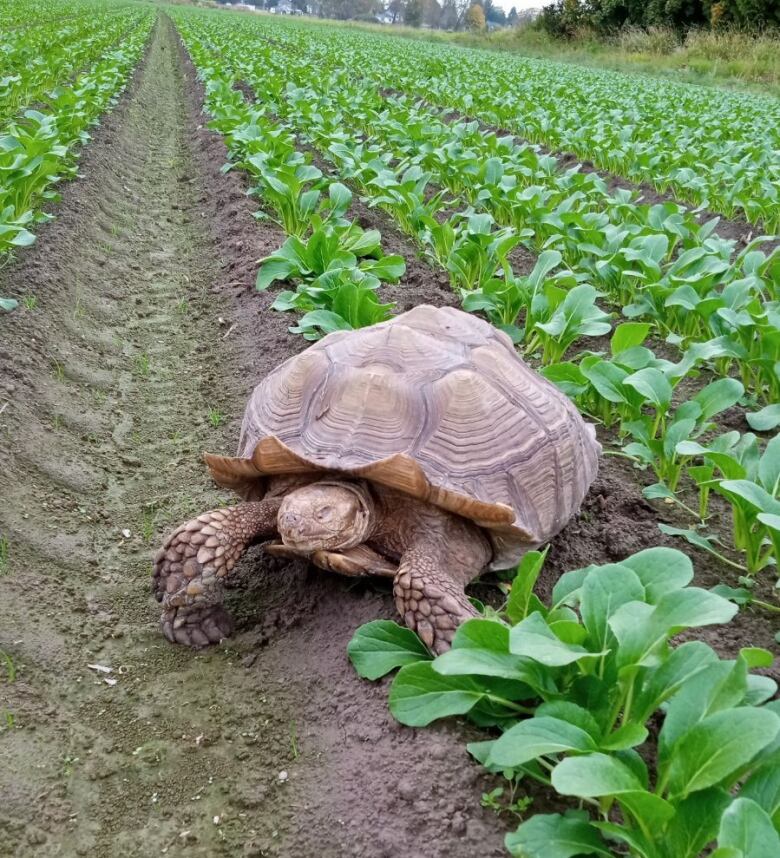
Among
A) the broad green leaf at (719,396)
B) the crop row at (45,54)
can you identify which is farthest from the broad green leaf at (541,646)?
the crop row at (45,54)

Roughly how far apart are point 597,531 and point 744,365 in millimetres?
2037

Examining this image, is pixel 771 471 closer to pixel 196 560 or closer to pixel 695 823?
pixel 695 823

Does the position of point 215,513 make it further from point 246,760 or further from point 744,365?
point 744,365

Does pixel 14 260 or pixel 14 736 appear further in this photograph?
pixel 14 260

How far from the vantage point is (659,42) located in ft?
128

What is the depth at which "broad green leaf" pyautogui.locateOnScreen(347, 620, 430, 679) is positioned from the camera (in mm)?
2598

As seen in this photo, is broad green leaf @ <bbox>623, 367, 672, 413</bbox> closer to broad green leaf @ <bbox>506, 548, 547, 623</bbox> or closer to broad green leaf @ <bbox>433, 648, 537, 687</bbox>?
broad green leaf @ <bbox>506, 548, 547, 623</bbox>

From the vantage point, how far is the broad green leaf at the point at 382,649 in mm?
2598

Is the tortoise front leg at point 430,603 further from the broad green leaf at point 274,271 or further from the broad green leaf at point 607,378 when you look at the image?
the broad green leaf at point 274,271

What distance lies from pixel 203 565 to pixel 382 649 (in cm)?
76

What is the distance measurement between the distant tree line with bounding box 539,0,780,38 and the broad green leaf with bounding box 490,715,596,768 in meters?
42.0

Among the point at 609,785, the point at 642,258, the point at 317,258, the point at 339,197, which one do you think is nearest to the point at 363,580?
the point at 609,785

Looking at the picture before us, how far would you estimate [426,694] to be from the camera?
7.61 ft

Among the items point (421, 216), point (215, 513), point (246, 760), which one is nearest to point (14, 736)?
point (246, 760)
